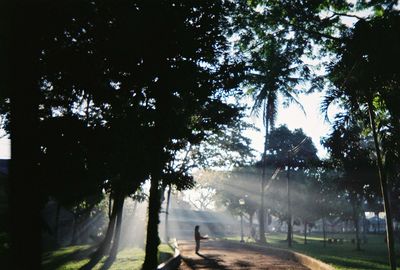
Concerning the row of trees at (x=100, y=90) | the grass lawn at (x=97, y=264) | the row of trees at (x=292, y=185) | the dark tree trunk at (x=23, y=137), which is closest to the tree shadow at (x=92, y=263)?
the grass lawn at (x=97, y=264)

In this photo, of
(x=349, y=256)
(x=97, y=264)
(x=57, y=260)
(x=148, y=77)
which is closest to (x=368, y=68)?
(x=148, y=77)

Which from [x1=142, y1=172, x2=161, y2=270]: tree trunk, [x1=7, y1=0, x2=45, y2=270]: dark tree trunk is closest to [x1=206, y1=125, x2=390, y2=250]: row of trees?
[x1=142, y1=172, x2=161, y2=270]: tree trunk

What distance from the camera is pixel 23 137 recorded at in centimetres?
664

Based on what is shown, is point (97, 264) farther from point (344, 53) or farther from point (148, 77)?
point (344, 53)

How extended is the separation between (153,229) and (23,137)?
8.35m

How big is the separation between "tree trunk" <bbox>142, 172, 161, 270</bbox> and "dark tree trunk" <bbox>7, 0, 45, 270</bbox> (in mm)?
6952

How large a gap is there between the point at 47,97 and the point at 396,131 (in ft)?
41.4

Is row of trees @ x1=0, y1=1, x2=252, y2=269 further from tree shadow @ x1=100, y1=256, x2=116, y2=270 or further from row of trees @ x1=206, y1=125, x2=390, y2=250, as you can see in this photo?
row of trees @ x1=206, y1=125, x2=390, y2=250

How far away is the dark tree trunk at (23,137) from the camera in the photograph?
6281 millimetres

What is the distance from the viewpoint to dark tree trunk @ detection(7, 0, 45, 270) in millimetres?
6281

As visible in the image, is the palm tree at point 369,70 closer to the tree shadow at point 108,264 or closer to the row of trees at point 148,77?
the row of trees at point 148,77

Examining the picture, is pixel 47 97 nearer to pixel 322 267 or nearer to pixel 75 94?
pixel 75 94

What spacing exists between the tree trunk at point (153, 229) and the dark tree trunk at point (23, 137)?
6.95 m

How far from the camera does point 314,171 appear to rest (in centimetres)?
4466
